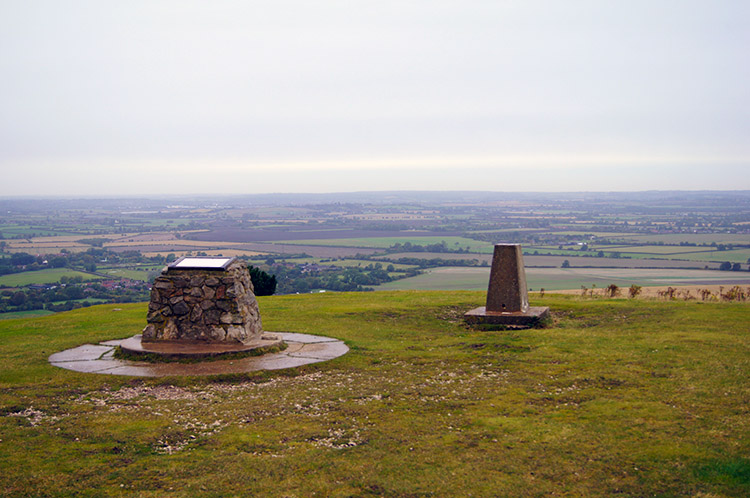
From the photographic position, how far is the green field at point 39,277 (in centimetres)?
5669

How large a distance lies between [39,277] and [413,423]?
60858 mm

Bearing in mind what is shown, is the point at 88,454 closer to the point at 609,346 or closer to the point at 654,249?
the point at 609,346

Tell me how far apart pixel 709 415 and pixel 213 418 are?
23.8 feet

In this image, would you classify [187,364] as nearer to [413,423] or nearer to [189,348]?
[189,348]

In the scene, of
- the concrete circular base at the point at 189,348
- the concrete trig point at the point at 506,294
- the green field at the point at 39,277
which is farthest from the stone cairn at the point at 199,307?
the green field at the point at 39,277

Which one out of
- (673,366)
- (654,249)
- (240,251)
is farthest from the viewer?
(240,251)

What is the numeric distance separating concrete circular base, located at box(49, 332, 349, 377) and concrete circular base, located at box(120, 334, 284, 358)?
257 millimetres

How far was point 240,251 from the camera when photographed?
273ft

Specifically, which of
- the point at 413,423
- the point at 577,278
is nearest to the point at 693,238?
the point at 577,278

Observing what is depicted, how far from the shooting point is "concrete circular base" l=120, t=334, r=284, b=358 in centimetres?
1368

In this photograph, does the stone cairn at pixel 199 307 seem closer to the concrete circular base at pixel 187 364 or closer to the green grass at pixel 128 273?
the concrete circular base at pixel 187 364

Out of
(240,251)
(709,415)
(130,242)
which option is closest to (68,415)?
(709,415)

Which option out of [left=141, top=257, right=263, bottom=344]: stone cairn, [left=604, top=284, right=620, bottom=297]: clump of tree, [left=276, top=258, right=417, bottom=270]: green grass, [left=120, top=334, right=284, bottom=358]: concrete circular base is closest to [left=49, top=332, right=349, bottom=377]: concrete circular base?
[left=120, top=334, right=284, bottom=358]: concrete circular base

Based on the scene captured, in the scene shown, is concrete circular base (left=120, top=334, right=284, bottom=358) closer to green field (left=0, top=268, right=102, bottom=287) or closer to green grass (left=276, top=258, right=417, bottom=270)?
green field (left=0, top=268, right=102, bottom=287)
